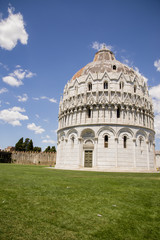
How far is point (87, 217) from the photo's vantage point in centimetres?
560

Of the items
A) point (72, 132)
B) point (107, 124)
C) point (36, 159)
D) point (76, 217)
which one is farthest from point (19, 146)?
point (76, 217)

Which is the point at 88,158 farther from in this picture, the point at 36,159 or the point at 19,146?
the point at 19,146

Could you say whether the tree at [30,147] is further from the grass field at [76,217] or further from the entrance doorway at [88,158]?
the grass field at [76,217]

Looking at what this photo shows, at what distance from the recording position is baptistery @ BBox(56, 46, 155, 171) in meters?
33.3

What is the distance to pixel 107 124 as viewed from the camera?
33906 millimetres

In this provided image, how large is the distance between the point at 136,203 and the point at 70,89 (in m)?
36.6

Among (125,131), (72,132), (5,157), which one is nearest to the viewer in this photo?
(125,131)

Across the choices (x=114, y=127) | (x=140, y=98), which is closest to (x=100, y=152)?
(x=114, y=127)

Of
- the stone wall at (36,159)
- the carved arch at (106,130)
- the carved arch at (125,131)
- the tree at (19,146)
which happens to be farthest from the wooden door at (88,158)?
the tree at (19,146)

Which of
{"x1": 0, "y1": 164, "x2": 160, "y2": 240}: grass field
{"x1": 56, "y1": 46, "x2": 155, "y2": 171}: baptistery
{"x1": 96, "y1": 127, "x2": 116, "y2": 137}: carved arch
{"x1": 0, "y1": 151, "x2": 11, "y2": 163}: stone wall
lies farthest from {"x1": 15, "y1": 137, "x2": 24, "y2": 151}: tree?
{"x1": 0, "y1": 164, "x2": 160, "y2": 240}: grass field

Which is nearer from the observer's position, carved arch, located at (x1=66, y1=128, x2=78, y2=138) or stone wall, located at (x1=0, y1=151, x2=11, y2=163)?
carved arch, located at (x1=66, y1=128, x2=78, y2=138)

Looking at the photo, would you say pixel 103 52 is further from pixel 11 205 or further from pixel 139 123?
pixel 11 205

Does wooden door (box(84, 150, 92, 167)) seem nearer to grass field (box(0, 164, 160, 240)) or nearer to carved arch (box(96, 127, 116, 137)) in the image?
carved arch (box(96, 127, 116, 137))

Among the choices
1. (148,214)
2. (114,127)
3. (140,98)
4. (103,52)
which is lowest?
(148,214)
